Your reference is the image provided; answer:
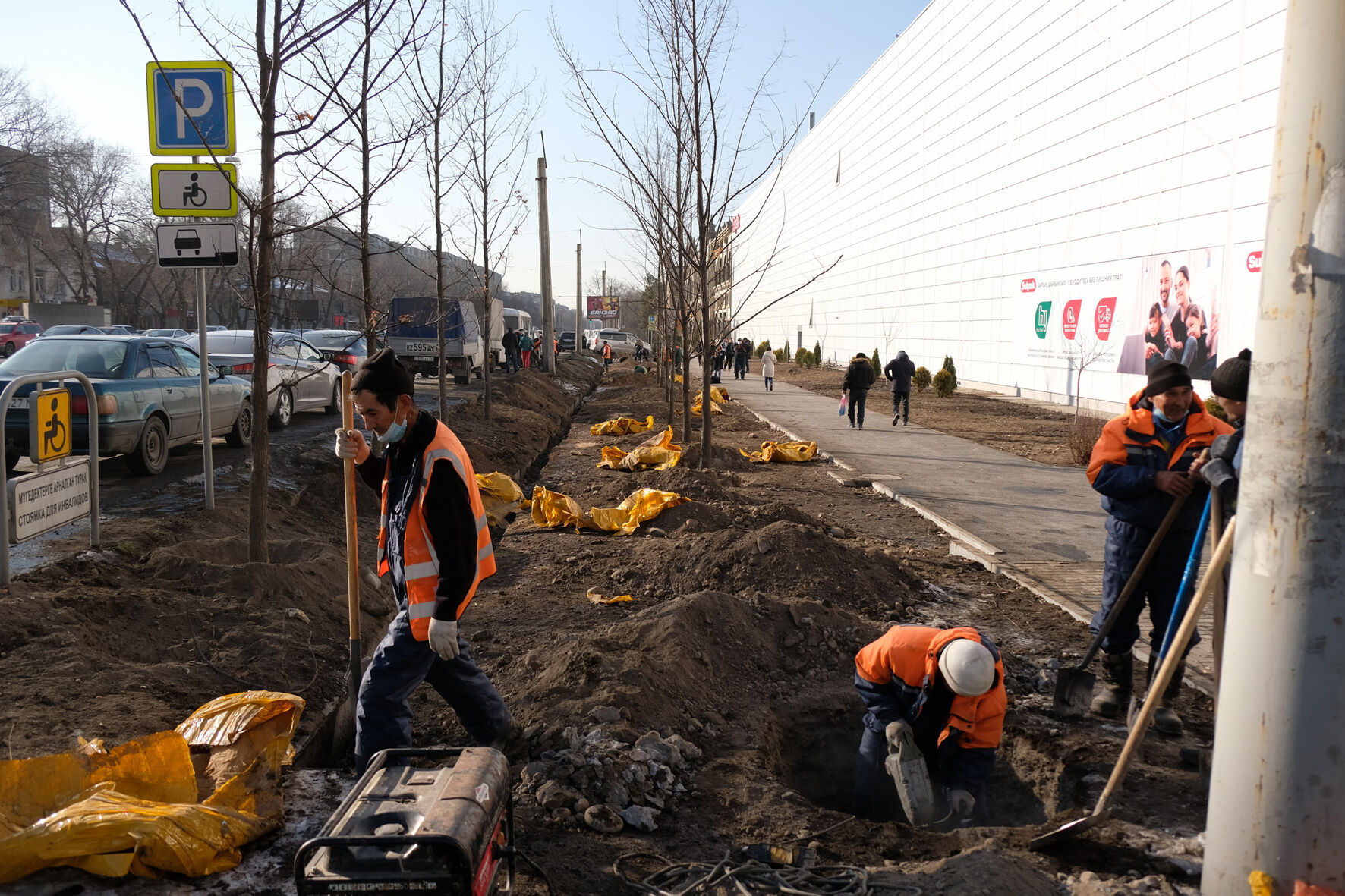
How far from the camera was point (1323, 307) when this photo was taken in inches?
94.2

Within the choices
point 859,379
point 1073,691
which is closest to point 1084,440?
point 859,379

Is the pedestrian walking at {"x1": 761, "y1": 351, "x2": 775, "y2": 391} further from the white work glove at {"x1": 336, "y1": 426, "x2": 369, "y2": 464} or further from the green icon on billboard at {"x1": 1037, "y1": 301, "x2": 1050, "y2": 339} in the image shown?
the white work glove at {"x1": 336, "y1": 426, "x2": 369, "y2": 464}

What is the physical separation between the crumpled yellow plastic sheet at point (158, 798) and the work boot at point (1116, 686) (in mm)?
3931

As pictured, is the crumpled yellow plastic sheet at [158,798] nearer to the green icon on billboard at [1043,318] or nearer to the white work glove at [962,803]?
the white work glove at [962,803]

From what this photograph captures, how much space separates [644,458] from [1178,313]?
1306 cm

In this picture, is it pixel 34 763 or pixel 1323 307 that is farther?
pixel 34 763

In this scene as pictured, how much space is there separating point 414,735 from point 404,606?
1379mm

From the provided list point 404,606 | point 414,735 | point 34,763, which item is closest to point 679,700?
point 414,735

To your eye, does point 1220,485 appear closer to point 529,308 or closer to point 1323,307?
point 1323,307

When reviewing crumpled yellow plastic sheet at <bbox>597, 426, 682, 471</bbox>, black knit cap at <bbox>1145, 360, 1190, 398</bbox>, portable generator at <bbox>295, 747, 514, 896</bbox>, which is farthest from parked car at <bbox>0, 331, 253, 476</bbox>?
black knit cap at <bbox>1145, 360, 1190, 398</bbox>

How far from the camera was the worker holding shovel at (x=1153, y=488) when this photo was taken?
4.53 meters

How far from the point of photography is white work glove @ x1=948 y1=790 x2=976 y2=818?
4.16m

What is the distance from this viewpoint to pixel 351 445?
374cm

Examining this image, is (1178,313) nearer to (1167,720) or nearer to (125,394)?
(1167,720)
